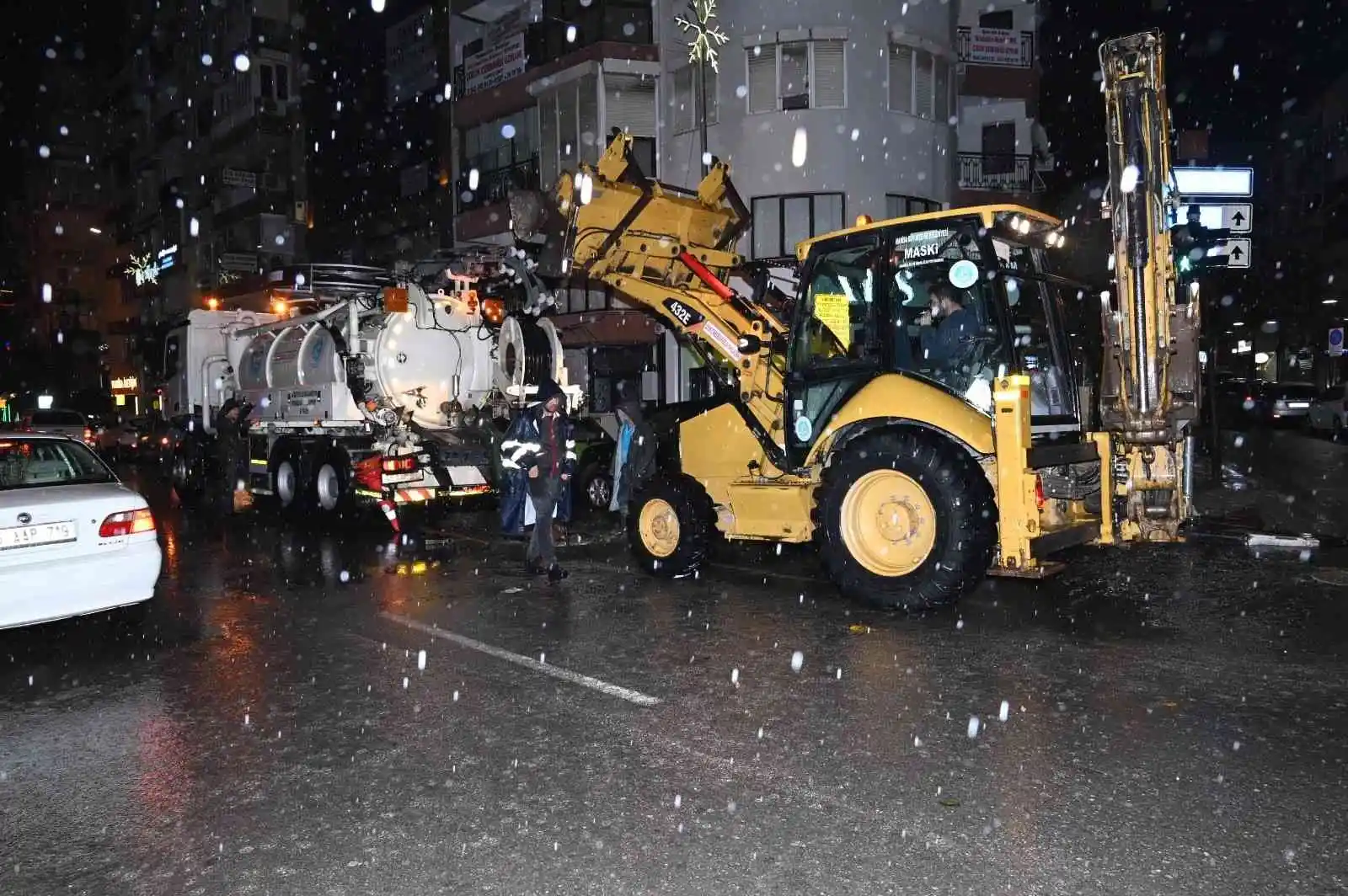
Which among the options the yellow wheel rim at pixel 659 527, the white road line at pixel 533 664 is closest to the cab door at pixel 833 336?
the yellow wheel rim at pixel 659 527

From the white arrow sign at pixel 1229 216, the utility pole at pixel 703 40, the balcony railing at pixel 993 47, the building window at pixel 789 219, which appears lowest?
the white arrow sign at pixel 1229 216

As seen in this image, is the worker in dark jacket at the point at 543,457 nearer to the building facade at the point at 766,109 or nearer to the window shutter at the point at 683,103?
the building facade at the point at 766,109

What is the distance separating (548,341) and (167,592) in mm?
6874

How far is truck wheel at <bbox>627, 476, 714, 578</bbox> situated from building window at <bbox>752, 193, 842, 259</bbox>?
48.9 feet

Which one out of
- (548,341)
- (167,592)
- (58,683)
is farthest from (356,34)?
(58,683)

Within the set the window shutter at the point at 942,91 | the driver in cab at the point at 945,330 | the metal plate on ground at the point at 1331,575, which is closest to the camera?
the driver in cab at the point at 945,330

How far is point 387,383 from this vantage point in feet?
44.3

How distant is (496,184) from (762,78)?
9224 mm

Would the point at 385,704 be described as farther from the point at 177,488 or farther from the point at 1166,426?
the point at 177,488

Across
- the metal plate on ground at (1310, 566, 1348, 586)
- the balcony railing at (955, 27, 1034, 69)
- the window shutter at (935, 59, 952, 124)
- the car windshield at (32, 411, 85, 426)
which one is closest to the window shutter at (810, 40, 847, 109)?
the window shutter at (935, 59, 952, 124)

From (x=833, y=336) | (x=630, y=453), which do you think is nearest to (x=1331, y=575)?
(x=833, y=336)

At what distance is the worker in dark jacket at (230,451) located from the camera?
15.3m

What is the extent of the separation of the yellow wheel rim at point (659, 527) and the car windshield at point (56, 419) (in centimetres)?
2304

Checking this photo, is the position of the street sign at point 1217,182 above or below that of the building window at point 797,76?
below
